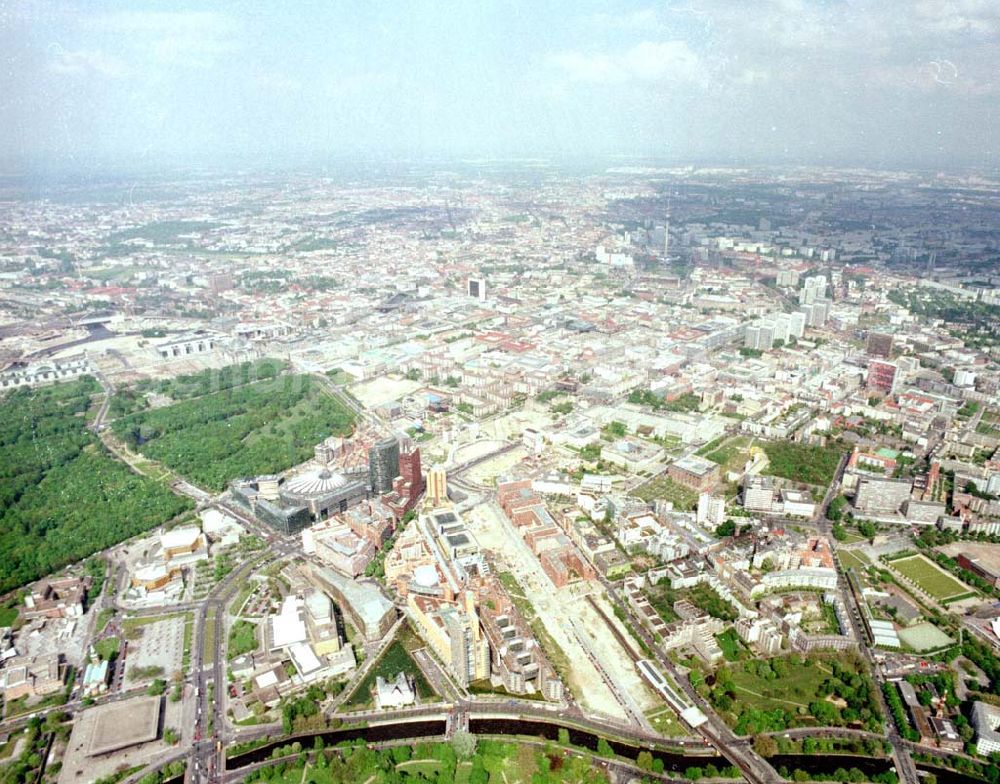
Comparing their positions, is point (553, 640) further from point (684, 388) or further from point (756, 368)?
point (756, 368)

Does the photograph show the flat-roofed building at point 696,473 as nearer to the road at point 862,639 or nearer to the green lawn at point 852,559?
the road at point 862,639

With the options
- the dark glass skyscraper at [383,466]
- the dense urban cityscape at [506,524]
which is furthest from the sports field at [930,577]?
the dark glass skyscraper at [383,466]

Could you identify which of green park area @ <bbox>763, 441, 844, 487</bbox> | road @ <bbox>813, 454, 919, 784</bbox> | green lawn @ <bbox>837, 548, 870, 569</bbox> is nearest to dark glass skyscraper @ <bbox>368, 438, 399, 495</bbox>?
green park area @ <bbox>763, 441, 844, 487</bbox>

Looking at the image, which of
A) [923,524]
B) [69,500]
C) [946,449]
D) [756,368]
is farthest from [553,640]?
[756,368]

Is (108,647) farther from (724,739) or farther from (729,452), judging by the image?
(729,452)

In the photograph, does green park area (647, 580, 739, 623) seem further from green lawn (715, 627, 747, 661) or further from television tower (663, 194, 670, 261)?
television tower (663, 194, 670, 261)

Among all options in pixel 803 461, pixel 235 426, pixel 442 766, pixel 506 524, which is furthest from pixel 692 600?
pixel 235 426
